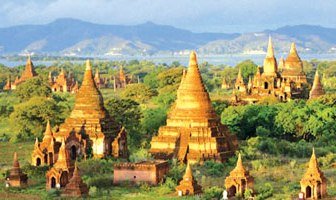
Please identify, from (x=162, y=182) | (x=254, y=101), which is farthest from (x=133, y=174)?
(x=254, y=101)

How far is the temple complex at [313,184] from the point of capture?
33.6m

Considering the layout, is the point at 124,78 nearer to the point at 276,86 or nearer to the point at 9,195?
the point at 276,86

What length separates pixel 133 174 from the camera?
3978cm

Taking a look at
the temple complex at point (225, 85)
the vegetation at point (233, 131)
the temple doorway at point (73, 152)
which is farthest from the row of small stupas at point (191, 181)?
the temple complex at point (225, 85)

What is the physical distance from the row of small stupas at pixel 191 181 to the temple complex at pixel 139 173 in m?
0.11

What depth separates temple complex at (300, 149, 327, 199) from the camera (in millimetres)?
33594

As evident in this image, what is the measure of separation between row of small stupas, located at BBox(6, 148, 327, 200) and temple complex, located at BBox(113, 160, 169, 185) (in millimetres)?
107

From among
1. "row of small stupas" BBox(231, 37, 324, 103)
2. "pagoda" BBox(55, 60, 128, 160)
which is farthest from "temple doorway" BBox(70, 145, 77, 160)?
"row of small stupas" BBox(231, 37, 324, 103)

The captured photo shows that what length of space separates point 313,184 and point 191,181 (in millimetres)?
5483

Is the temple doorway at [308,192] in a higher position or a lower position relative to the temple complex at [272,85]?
lower

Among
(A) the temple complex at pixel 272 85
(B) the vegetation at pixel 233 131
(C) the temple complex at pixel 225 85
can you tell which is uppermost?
(A) the temple complex at pixel 272 85

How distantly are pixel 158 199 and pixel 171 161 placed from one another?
928cm

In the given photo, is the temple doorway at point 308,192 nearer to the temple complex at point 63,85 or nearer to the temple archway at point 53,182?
the temple archway at point 53,182

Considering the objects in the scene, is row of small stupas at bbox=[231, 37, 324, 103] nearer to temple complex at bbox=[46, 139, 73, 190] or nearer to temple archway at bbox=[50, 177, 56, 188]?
temple complex at bbox=[46, 139, 73, 190]
